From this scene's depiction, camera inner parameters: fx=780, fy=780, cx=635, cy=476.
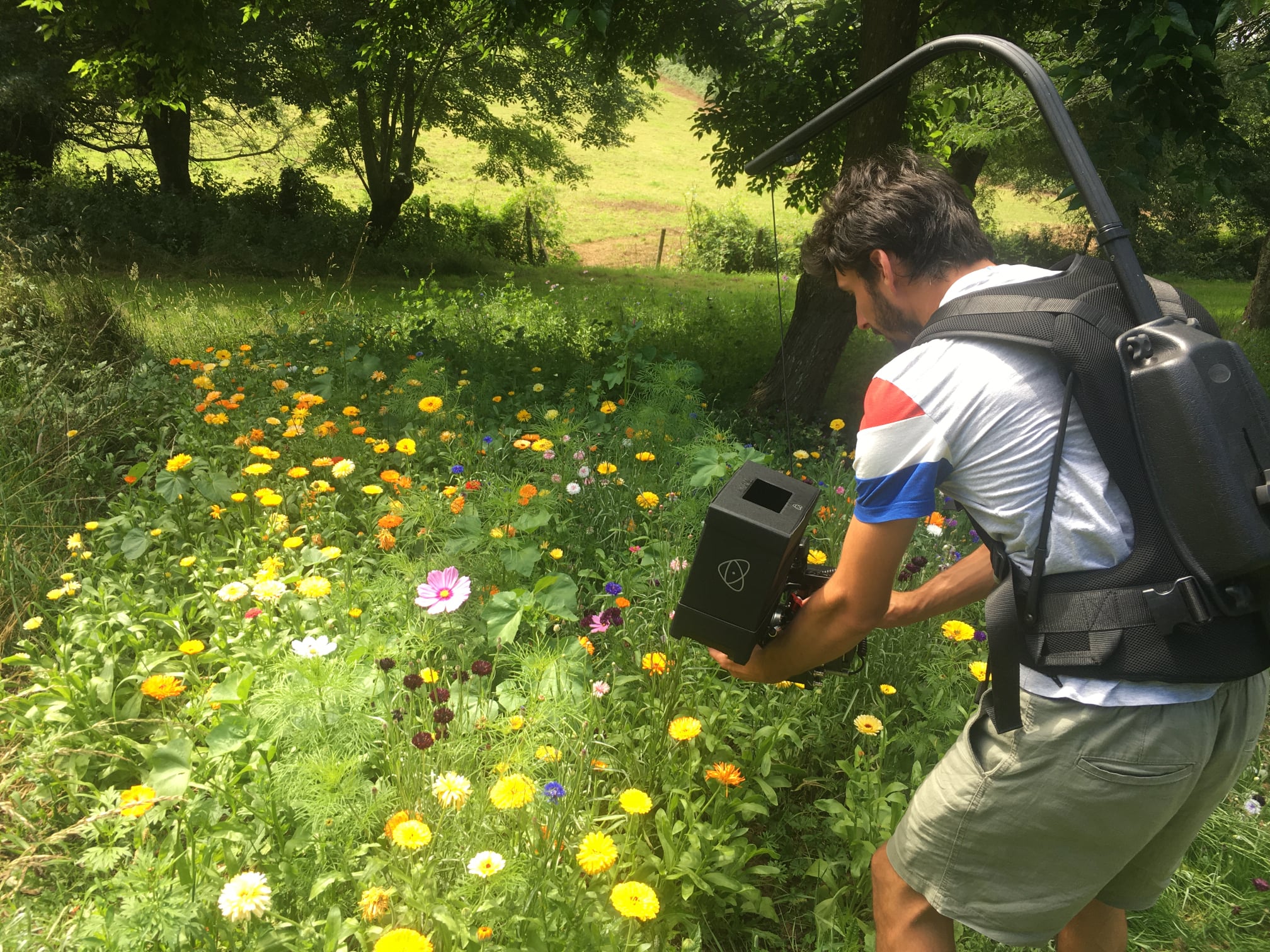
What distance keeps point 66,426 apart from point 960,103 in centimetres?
559

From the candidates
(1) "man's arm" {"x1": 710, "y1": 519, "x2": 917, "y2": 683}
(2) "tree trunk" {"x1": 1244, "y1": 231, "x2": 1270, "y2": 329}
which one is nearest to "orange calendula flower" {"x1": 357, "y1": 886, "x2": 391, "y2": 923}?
(1) "man's arm" {"x1": 710, "y1": 519, "x2": 917, "y2": 683}

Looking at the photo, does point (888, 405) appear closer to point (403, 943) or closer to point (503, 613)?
point (403, 943)

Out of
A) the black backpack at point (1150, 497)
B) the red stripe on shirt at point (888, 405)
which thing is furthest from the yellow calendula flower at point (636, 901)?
the red stripe on shirt at point (888, 405)

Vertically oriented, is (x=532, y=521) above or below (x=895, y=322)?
below

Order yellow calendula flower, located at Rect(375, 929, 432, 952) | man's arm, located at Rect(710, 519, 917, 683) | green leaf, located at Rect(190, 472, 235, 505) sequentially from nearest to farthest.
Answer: yellow calendula flower, located at Rect(375, 929, 432, 952) < man's arm, located at Rect(710, 519, 917, 683) < green leaf, located at Rect(190, 472, 235, 505)

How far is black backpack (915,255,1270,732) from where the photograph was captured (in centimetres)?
118

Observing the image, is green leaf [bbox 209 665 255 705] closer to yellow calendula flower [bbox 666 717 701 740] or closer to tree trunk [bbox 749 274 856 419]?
yellow calendula flower [bbox 666 717 701 740]

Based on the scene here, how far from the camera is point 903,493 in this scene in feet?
4.47

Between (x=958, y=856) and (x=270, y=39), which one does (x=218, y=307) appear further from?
(x=270, y=39)

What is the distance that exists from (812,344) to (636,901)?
197 inches

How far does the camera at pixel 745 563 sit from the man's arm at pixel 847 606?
64mm

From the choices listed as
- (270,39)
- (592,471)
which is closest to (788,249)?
(270,39)

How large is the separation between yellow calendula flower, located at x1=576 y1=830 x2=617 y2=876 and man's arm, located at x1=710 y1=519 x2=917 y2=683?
0.48 metres

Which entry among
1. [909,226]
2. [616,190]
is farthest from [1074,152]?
[616,190]
